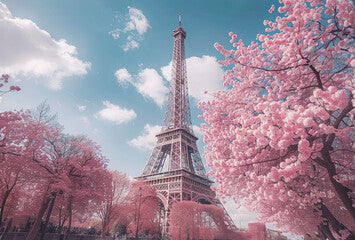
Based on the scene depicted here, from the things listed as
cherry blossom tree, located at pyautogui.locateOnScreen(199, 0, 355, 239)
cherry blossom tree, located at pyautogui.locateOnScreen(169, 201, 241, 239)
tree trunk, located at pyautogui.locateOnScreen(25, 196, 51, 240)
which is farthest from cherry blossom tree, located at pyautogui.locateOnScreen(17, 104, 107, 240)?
cherry blossom tree, located at pyautogui.locateOnScreen(169, 201, 241, 239)

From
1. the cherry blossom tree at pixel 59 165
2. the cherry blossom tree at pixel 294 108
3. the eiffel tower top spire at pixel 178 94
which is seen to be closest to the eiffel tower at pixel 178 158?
the eiffel tower top spire at pixel 178 94

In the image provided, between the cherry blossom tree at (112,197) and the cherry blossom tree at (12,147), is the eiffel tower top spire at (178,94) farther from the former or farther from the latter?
the cherry blossom tree at (12,147)

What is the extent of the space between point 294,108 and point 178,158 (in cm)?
2844

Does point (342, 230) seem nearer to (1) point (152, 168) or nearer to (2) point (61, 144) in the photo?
(2) point (61, 144)

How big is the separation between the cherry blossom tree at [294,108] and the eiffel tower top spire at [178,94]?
28425 mm

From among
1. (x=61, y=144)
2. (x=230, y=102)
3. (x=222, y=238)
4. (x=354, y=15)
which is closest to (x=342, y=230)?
(x=230, y=102)

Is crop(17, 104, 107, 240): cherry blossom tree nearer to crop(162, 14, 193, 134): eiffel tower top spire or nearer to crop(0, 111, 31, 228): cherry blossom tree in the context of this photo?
crop(0, 111, 31, 228): cherry blossom tree

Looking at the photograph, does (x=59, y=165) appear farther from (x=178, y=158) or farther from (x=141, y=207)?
(x=178, y=158)

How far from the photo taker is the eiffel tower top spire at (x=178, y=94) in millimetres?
37938

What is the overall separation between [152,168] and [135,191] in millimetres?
8196

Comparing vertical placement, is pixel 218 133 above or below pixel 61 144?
below

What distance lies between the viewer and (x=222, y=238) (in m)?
28.6

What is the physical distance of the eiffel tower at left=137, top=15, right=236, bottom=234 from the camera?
1115 inches

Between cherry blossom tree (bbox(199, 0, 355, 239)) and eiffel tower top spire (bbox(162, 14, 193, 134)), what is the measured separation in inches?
1119
